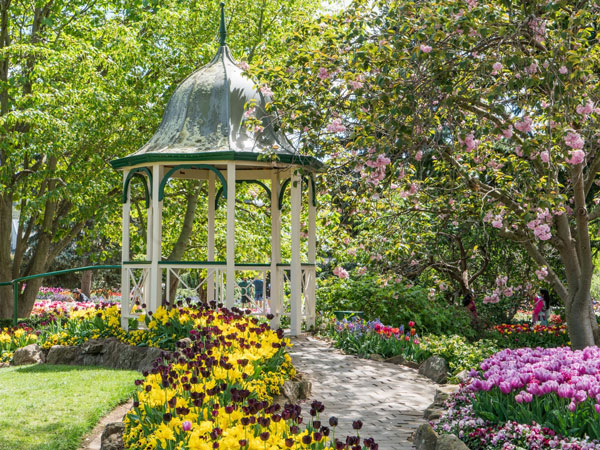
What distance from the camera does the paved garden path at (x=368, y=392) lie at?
5734 millimetres

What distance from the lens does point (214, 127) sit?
10023mm

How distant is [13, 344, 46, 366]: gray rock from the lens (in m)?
9.52

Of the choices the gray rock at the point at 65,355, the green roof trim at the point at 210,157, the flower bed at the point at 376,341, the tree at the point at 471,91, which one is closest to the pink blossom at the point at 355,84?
the tree at the point at 471,91

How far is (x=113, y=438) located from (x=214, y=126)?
19.7 feet

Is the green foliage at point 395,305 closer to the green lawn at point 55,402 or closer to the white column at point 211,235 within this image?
the white column at point 211,235

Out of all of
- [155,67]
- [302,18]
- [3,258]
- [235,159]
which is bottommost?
[3,258]

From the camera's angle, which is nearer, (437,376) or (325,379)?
(325,379)

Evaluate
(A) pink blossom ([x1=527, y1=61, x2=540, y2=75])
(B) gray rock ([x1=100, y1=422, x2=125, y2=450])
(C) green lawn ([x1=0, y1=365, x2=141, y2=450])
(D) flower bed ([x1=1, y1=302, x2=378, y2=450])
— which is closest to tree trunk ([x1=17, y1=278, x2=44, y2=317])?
(D) flower bed ([x1=1, y1=302, x2=378, y2=450])

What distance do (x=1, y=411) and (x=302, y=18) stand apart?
18.6ft

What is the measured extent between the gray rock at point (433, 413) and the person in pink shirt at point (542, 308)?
10111 mm

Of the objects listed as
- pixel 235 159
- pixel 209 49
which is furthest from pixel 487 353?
pixel 209 49

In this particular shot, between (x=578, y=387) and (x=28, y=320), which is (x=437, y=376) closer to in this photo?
(x=578, y=387)

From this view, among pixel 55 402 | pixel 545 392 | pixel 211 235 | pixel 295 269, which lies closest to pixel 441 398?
pixel 545 392

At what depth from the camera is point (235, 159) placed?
30.8 ft
